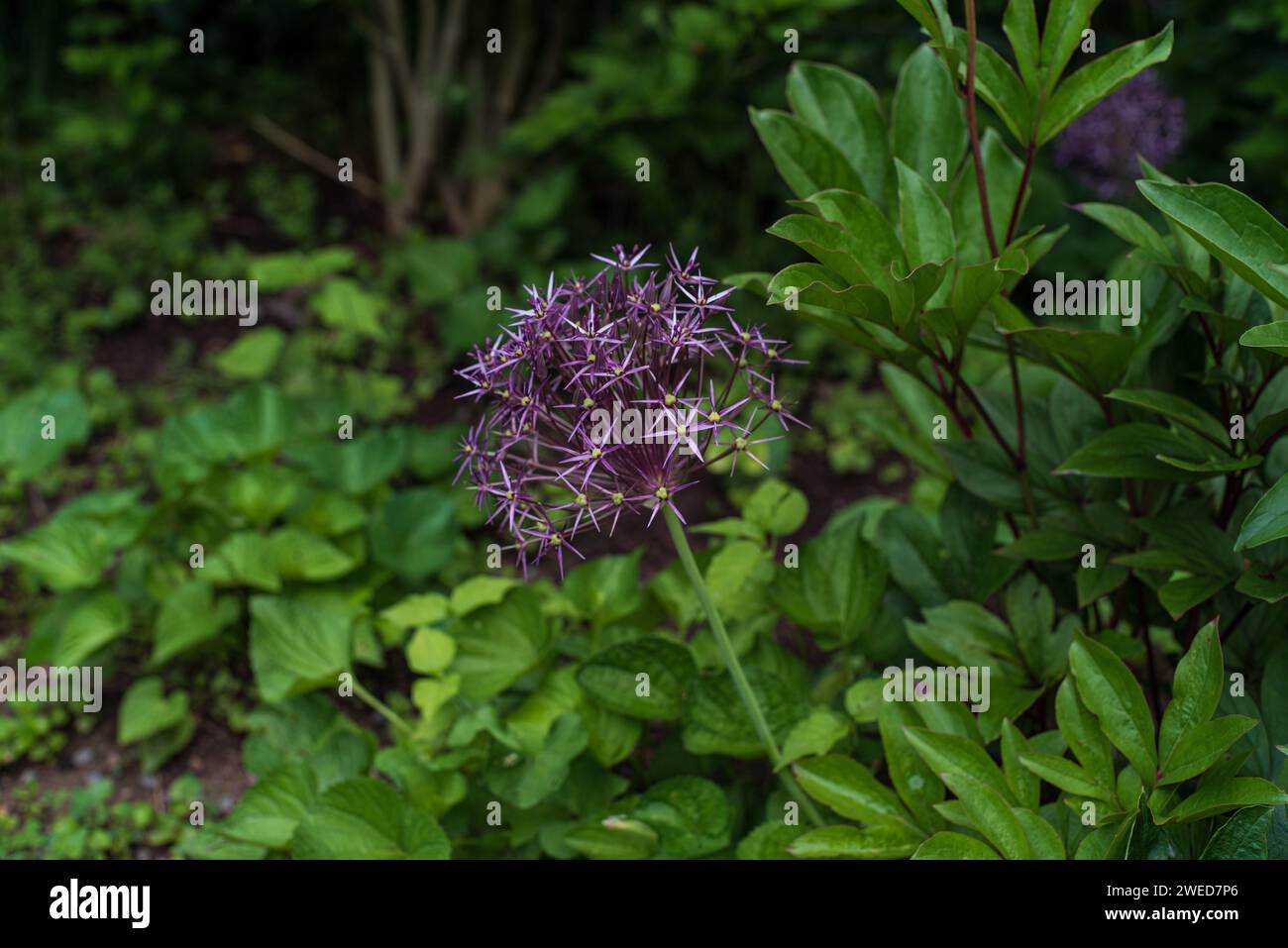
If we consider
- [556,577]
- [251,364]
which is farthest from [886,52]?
[251,364]

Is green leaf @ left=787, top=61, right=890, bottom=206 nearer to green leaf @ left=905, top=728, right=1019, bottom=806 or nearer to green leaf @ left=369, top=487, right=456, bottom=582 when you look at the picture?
green leaf @ left=905, top=728, right=1019, bottom=806

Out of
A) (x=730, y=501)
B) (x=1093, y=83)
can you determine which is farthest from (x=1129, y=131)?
(x=1093, y=83)

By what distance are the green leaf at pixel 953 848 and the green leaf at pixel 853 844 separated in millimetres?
126

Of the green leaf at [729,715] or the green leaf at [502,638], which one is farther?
the green leaf at [502,638]

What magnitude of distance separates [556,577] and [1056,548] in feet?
5.88

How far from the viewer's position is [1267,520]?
1.43m

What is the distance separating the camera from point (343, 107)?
541 cm

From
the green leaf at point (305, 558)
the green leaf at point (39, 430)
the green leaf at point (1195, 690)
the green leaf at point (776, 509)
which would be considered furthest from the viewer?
the green leaf at point (39, 430)

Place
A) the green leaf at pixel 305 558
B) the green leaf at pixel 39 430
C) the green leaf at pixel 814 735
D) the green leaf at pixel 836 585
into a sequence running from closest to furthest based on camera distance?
the green leaf at pixel 814 735
the green leaf at pixel 836 585
the green leaf at pixel 305 558
the green leaf at pixel 39 430

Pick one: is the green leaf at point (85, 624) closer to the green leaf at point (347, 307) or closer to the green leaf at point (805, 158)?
the green leaf at point (347, 307)

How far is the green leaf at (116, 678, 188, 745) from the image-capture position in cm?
275

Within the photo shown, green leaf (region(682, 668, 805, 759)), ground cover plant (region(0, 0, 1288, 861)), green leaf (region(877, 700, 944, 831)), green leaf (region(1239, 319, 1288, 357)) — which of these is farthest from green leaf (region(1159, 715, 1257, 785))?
green leaf (region(682, 668, 805, 759))

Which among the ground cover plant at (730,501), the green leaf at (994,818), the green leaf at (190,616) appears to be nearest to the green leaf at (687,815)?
the ground cover plant at (730,501)

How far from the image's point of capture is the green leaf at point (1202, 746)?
1.47 meters
